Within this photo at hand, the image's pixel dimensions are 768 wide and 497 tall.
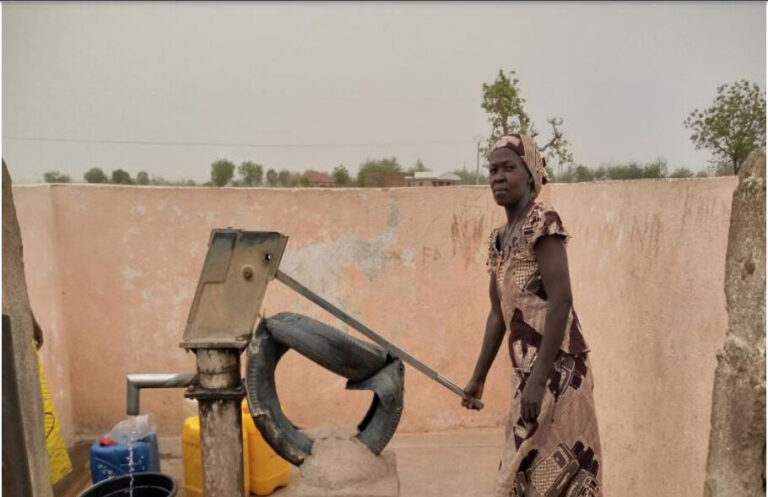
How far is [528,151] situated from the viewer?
1734mm

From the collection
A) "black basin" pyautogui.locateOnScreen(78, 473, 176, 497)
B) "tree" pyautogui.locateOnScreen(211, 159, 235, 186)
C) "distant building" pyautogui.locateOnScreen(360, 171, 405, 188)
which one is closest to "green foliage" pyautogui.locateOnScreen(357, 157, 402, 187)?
"distant building" pyautogui.locateOnScreen(360, 171, 405, 188)

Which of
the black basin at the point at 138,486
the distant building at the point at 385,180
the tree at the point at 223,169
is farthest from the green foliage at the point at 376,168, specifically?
the black basin at the point at 138,486

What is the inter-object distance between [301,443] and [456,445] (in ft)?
8.31

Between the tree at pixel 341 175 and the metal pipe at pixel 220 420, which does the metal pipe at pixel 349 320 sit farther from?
the tree at pixel 341 175

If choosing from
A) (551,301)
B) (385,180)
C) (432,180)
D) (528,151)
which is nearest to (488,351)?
(551,301)

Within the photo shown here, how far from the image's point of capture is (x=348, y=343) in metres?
1.69

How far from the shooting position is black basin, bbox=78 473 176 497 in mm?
2555

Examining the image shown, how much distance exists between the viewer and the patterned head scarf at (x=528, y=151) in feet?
5.65

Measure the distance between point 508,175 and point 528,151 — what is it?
10 cm

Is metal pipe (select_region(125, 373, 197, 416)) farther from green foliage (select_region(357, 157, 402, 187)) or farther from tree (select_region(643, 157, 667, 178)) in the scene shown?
green foliage (select_region(357, 157, 402, 187))

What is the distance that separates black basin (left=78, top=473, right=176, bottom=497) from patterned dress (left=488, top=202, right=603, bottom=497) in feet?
5.31

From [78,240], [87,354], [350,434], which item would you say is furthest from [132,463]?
[350,434]

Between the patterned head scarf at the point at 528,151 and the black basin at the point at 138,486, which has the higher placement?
the patterned head scarf at the point at 528,151

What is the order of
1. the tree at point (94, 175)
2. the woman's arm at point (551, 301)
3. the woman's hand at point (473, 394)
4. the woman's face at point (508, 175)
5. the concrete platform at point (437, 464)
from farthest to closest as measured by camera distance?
the tree at point (94, 175)
the concrete platform at point (437, 464)
the woman's hand at point (473, 394)
the woman's face at point (508, 175)
the woman's arm at point (551, 301)
